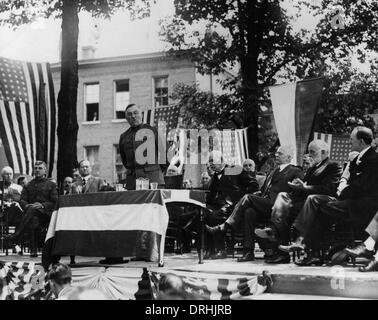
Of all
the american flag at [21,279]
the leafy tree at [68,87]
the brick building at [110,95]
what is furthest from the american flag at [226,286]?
the brick building at [110,95]

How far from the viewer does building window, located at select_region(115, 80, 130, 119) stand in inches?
1021

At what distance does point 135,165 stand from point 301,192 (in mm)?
1972

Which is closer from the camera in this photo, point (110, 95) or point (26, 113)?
point (26, 113)

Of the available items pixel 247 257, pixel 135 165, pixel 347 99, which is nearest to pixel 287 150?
pixel 247 257

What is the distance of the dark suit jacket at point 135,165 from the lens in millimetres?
6969

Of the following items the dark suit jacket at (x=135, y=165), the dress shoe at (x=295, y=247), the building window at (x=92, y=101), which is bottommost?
the dress shoe at (x=295, y=247)

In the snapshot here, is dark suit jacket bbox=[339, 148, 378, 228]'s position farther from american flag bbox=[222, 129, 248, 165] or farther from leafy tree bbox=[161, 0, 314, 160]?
leafy tree bbox=[161, 0, 314, 160]

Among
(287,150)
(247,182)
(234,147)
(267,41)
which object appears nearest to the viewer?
(287,150)

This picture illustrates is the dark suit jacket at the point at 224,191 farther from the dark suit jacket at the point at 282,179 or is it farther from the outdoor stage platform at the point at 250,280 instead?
the outdoor stage platform at the point at 250,280

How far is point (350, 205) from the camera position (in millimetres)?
5660

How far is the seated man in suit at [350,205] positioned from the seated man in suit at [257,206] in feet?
2.25

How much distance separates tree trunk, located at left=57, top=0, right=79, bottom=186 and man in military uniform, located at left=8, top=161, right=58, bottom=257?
2.72m

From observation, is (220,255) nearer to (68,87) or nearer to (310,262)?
(310,262)

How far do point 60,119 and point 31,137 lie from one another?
237cm
